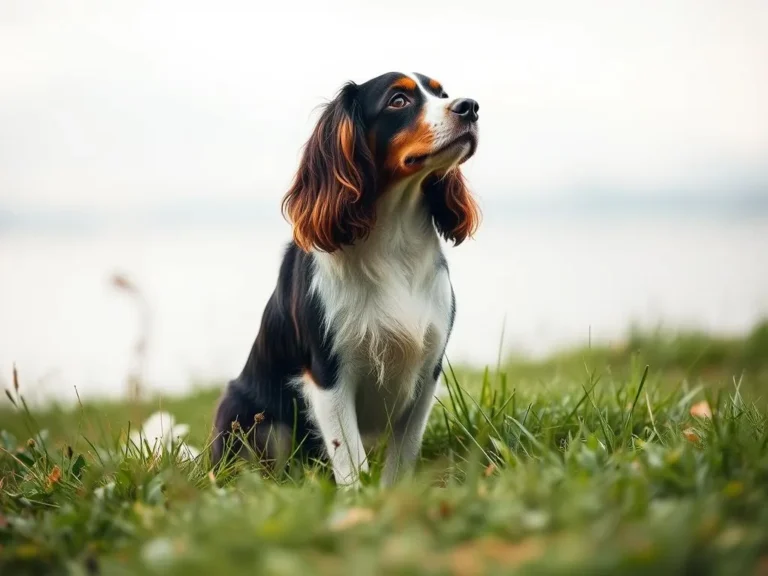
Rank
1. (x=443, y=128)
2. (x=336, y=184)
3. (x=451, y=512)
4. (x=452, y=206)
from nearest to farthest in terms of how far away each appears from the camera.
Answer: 1. (x=451, y=512)
2. (x=443, y=128)
3. (x=336, y=184)
4. (x=452, y=206)

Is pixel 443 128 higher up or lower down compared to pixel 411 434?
higher up

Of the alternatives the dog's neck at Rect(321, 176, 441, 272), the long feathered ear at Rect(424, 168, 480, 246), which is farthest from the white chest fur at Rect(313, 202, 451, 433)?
the long feathered ear at Rect(424, 168, 480, 246)

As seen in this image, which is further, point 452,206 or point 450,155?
point 452,206

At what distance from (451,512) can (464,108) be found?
1.70 metres

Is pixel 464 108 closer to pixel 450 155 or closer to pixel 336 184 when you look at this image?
pixel 450 155

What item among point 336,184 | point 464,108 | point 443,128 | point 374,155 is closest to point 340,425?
point 336,184

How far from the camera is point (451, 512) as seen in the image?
2154 millimetres

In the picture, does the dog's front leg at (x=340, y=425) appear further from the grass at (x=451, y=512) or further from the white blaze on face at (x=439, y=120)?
the white blaze on face at (x=439, y=120)

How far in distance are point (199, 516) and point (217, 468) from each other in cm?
108

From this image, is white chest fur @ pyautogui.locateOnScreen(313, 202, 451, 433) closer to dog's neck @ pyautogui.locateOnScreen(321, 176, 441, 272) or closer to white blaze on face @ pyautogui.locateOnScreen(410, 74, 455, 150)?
dog's neck @ pyautogui.locateOnScreen(321, 176, 441, 272)

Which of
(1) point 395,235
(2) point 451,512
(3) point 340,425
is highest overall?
(1) point 395,235

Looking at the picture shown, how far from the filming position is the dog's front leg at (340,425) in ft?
10.8

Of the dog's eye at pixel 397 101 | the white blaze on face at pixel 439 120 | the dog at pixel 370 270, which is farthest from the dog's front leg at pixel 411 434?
the dog's eye at pixel 397 101

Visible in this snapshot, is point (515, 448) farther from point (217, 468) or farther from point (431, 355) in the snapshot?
point (217, 468)
